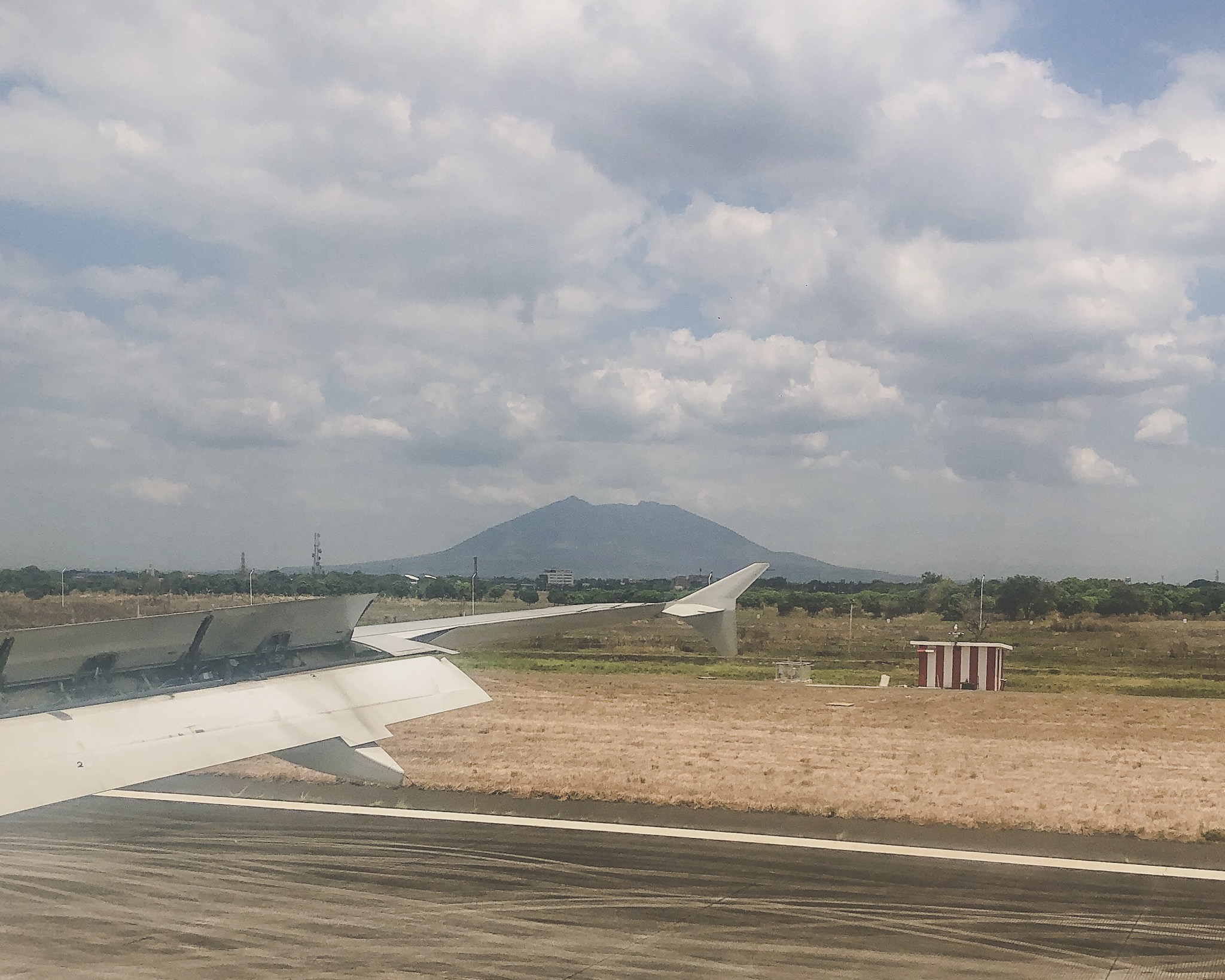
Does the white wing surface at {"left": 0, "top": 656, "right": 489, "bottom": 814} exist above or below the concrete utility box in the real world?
above

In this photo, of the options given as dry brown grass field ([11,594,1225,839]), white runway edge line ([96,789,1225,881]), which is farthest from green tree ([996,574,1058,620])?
white runway edge line ([96,789,1225,881])

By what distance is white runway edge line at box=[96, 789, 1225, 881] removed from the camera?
1045 cm

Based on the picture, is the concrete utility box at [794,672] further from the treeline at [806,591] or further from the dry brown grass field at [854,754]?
the treeline at [806,591]

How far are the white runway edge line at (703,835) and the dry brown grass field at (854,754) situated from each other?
1.37 m

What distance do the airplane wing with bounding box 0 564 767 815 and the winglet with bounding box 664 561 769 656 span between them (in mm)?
3188

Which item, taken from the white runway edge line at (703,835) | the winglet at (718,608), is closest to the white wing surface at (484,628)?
the winglet at (718,608)

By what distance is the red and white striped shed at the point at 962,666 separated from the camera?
2602 cm

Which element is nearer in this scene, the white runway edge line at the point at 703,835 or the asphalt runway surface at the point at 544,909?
the asphalt runway surface at the point at 544,909

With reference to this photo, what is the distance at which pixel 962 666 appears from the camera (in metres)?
26.4

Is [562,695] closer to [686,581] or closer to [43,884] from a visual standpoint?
[686,581]

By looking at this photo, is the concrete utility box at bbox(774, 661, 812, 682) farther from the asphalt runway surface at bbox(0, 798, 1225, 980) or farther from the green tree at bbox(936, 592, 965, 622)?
the green tree at bbox(936, 592, 965, 622)

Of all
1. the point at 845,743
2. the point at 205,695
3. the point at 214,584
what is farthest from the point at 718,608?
the point at 214,584

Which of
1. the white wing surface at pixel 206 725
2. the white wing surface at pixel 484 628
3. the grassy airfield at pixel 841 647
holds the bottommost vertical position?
the grassy airfield at pixel 841 647

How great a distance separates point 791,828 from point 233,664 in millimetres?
7029
